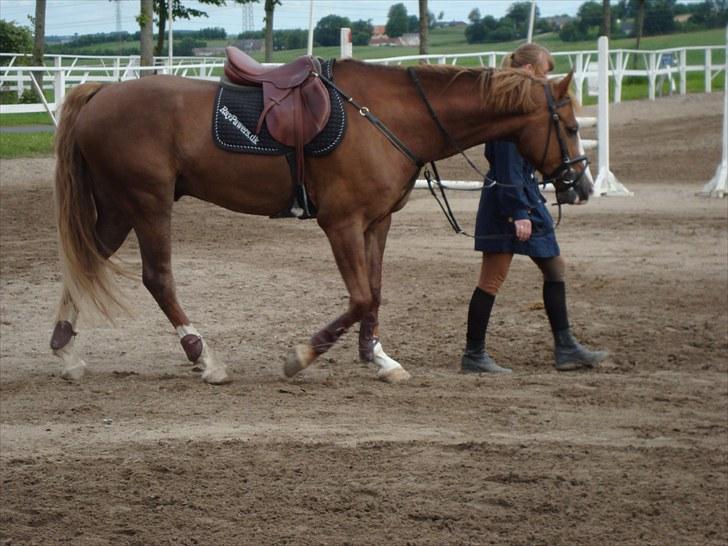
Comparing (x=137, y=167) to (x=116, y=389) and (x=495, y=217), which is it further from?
(x=495, y=217)

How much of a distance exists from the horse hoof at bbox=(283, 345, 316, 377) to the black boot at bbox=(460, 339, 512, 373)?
1.02 m

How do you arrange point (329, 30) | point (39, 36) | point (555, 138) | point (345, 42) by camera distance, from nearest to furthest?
point (555, 138) < point (345, 42) < point (329, 30) < point (39, 36)

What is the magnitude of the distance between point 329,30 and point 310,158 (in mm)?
10471

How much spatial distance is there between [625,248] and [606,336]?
3390mm

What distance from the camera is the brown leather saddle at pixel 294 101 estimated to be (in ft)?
23.2

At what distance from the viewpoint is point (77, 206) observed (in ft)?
24.6

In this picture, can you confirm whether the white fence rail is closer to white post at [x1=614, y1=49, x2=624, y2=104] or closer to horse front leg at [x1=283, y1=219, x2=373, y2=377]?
white post at [x1=614, y1=49, x2=624, y2=104]

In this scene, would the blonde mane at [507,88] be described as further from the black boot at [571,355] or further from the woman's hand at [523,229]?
the black boot at [571,355]

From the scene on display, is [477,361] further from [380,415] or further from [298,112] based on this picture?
[298,112]

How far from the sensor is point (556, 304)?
306 inches

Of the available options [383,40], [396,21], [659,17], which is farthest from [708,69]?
[383,40]

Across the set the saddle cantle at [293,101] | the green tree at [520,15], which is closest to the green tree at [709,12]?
the green tree at [520,15]

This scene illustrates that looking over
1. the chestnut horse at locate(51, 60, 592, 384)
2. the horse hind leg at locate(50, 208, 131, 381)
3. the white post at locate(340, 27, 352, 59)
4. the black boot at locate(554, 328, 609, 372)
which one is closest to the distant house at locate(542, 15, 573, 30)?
the white post at locate(340, 27, 352, 59)

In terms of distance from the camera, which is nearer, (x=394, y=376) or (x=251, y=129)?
(x=251, y=129)
